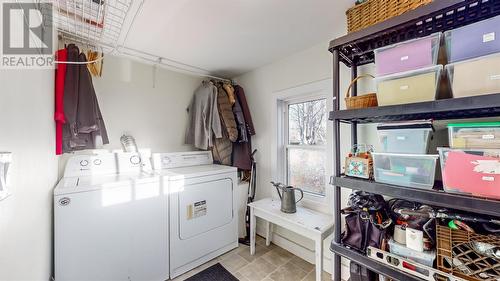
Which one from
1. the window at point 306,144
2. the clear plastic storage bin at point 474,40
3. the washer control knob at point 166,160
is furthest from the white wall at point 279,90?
the washer control knob at point 166,160

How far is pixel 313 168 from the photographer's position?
228 centimetres

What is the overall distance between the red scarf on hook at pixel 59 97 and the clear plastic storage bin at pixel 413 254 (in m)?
2.42

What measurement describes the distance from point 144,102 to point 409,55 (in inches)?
98.2

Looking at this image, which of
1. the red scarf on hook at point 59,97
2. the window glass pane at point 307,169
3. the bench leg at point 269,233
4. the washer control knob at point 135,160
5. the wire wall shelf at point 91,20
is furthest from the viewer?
the bench leg at point 269,233

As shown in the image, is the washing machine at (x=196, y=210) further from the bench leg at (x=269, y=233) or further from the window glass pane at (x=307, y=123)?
the window glass pane at (x=307, y=123)

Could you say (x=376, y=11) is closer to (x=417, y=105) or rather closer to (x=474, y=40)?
(x=474, y=40)

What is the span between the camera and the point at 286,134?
2551 millimetres

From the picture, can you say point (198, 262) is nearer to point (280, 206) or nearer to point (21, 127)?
point (280, 206)

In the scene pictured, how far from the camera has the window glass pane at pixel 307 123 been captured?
2.19 m

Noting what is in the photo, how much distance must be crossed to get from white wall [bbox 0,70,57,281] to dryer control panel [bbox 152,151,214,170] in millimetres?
880

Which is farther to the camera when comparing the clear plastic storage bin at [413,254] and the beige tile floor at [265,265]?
the beige tile floor at [265,265]

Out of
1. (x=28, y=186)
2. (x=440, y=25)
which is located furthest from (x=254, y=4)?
(x=28, y=186)

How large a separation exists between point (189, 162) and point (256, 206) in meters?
1.00

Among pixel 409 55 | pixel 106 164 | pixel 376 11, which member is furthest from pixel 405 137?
pixel 106 164
